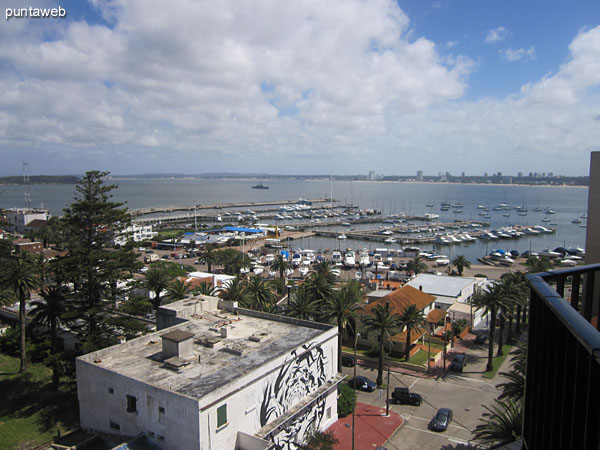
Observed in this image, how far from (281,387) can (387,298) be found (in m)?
16.8

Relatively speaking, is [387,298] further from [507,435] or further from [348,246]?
[348,246]

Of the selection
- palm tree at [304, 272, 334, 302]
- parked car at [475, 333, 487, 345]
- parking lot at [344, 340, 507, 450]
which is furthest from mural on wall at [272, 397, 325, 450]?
parked car at [475, 333, 487, 345]

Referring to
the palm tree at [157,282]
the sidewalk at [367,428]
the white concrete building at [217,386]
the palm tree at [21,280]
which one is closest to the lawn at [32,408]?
Result: the palm tree at [21,280]

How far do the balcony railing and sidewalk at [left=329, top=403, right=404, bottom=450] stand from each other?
15.9 meters

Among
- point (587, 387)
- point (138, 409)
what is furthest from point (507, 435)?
point (587, 387)

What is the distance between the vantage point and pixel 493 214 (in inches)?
5753

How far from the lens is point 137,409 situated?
45.7 ft

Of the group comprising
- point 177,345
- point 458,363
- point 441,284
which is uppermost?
point 177,345

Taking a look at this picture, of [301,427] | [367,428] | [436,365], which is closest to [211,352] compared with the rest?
[301,427]

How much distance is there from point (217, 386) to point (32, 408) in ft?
42.1

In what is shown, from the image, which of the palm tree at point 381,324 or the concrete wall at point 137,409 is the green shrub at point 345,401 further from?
the concrete wall at point 137,409

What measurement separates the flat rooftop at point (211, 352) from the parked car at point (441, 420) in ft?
21.8

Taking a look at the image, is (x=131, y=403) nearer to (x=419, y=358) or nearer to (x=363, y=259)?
(x=419, y=358)

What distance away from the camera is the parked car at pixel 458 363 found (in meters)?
25.9
